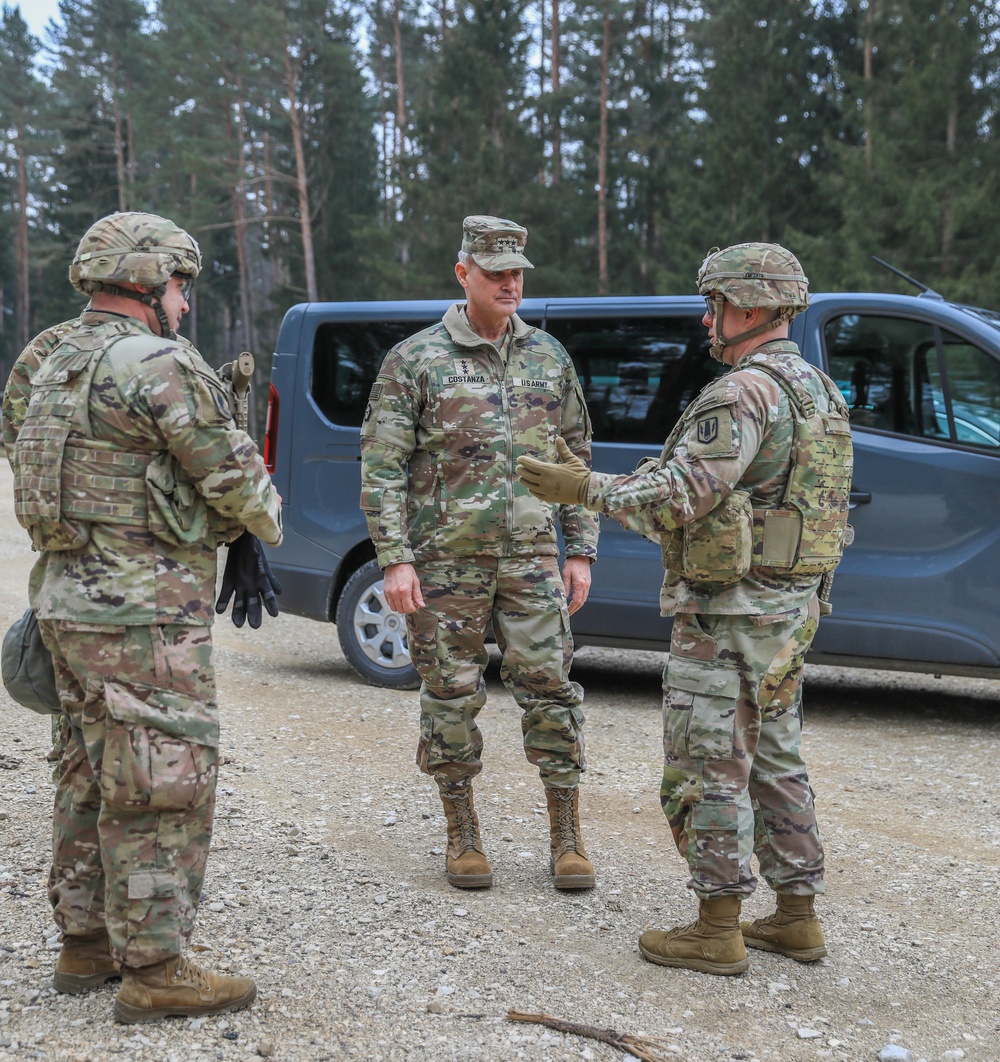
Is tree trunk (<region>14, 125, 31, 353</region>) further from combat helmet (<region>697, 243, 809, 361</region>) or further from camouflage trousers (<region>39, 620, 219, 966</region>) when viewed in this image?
camouflage trousers (<region>39, 620, 219, 966</region>)

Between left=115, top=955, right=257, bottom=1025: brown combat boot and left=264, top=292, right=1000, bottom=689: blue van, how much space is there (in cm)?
329

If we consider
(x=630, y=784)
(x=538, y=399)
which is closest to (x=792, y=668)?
(x=538, y=399)

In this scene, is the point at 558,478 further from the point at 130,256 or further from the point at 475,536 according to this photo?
the point at 130,256

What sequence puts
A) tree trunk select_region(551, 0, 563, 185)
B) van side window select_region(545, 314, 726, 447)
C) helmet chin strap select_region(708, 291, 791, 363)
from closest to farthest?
helmet chin strap select_region(708, 291, 791, 363)
van side window select_region(545, 314, 726, 447)
tree trunk select_region(551, 0, 563, 185)

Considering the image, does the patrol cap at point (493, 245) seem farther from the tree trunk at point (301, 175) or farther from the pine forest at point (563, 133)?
the tree trunk at point (301, 175)

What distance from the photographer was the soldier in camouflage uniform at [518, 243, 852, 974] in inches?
123

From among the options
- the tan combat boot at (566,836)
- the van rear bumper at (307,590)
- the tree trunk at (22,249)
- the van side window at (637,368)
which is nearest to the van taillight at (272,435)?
the van rear bumper at (307,590)

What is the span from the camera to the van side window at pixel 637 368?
6.06 metres

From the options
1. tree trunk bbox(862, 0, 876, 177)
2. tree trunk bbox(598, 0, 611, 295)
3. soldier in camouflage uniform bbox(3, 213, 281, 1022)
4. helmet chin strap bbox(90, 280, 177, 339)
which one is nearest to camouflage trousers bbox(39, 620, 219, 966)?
soldier in camouflage uniform bbox(3, 213, 281, 1022)

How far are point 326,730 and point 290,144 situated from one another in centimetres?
2529

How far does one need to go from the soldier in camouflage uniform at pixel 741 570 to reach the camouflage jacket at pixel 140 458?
782mm

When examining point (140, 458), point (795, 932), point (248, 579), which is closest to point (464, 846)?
point (795, 932)

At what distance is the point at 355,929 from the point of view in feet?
11.3

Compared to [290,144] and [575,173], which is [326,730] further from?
[290,144]
